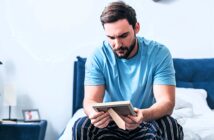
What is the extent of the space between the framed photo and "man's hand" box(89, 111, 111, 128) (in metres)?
1.30

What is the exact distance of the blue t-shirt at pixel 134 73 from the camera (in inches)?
70.0

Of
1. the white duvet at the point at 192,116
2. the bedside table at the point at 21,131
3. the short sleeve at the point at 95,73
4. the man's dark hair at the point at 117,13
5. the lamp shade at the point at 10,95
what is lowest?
the bedside table at the point at 21,131

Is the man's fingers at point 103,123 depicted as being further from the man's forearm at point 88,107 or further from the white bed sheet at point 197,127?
the white bed sheet at point 197,127

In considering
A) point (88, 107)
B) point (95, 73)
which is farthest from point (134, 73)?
point (88, 107)

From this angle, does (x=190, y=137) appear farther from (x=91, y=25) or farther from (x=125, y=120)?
(x=91, y=25)

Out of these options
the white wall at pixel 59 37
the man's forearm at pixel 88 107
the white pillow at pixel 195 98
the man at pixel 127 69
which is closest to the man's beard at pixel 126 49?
the man at pixel 127 69

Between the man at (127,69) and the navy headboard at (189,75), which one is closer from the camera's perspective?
the man at (127,69)

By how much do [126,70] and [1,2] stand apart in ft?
4.73

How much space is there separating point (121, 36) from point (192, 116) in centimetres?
83

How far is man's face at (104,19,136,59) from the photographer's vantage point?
173 cm

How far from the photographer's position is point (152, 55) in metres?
1.82

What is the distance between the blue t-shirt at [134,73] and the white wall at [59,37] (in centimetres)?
99

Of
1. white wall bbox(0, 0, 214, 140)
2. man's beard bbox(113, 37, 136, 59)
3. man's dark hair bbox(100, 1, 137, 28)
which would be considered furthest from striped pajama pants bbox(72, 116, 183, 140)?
white wall bbox(0, 0, 214, 140)

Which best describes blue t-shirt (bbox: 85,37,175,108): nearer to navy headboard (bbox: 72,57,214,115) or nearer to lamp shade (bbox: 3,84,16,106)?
navy headboard (bbox: 72,57,214,115)
